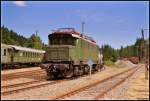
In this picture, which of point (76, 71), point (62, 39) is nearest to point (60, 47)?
point (62, 39)

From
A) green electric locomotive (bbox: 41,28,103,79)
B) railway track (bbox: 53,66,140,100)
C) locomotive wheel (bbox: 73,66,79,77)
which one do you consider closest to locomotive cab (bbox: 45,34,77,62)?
green electric locomotive (bbox: 41,28,103,79)

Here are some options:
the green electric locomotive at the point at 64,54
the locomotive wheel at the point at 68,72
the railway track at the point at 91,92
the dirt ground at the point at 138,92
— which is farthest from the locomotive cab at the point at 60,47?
the dirt ground at the point at 138,92

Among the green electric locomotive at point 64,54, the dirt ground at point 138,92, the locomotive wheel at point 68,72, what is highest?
the green electric locomotive at point 64,54

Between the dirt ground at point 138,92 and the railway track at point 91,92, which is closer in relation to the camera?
the railway track at point 91,92

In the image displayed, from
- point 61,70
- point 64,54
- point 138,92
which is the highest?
point 64,54

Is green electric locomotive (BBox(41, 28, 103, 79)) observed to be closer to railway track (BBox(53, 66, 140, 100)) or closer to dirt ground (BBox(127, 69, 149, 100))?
railway track (BBox(53, 66, 140, 100))

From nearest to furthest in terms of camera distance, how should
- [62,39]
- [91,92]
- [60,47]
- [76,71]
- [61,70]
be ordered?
[91,92] < [61,70] < [60,47] < [62,39] < [76,71]

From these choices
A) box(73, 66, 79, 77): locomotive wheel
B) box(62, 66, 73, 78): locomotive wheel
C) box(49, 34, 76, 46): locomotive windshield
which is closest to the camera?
box(62, 66, 73, 78): locomotive wheel

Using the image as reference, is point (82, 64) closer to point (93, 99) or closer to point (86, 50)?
point (86, 50)

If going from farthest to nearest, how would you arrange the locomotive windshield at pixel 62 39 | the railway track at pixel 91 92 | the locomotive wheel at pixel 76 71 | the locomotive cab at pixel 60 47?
the locomotive wheel at pixel 76 71 → the locomotive windshield at pixel 62 39 → the locomotive cab at pixel 60 47 → the railway track at pixel 91 92

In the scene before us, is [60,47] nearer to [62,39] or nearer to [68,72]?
[62,39]

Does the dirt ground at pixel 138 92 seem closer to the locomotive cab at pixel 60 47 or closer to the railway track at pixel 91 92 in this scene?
the railway track at pixel 91 92

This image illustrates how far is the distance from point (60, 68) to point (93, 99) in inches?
483

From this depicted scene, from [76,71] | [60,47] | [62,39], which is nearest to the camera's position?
[60,47]
